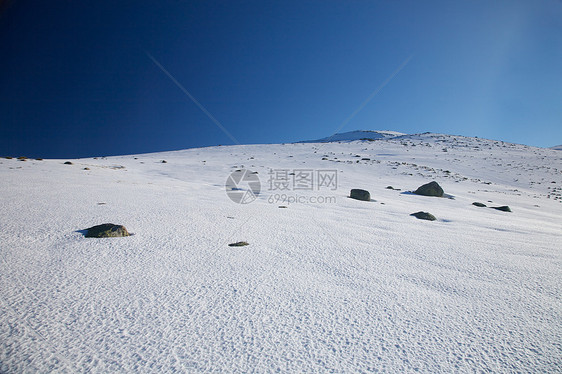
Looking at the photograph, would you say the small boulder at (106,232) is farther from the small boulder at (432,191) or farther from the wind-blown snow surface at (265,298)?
the small boulder at (432,191)

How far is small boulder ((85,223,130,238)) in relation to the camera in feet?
6.59

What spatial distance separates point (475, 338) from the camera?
102cm

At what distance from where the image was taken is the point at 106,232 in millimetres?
2035

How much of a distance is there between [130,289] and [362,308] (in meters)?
1.27

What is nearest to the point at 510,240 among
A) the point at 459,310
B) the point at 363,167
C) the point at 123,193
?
the point at 459,310

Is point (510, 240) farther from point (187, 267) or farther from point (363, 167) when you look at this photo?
point (363, 167)

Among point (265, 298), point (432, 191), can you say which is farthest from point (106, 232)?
point (432, 191)

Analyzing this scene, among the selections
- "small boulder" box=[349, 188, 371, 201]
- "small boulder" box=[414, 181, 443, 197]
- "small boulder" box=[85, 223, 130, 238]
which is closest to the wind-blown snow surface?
"small boulder" box=[85, 223, 130, 238]

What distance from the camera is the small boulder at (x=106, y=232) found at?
2.01 metres

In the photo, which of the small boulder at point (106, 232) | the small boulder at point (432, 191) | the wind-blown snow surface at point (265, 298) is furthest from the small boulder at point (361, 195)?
the small boulder at point (106, 232)

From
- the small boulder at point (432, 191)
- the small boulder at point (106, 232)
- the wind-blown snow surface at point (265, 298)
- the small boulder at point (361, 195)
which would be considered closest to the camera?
the wind-blown snow surface at point (265, 298)

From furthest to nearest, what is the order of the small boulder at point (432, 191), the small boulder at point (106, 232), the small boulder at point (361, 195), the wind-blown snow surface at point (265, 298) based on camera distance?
1. the small boulder at point (432, 191)
2. the small boulder at point (361, 195)
3. the small boulder at point (106, 232)
4. the wind-blown snow surface at point (265, 298)

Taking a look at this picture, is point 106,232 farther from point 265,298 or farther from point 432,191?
point 432,191

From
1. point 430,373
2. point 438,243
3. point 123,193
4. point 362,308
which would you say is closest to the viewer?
point 430,373
